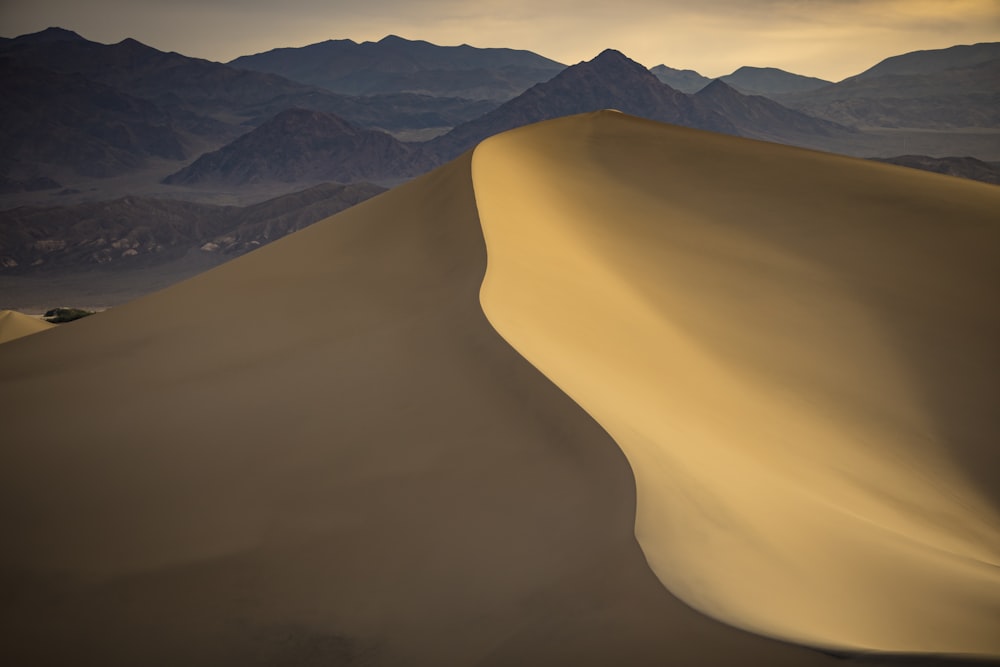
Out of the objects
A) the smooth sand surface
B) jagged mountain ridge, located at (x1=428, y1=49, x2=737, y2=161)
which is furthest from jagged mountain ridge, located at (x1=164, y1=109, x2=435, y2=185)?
the smooth sand surface

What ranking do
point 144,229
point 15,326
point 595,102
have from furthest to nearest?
point 595,102 → point 144,229 → point 15,326

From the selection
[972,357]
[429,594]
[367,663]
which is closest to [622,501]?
[429,594]

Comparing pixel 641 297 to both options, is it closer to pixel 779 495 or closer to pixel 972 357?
pixel 972 357

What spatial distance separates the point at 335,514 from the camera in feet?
19.8

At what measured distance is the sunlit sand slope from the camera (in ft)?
15.6

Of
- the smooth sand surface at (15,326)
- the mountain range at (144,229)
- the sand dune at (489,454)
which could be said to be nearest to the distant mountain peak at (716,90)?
the mountain range at (144,229)

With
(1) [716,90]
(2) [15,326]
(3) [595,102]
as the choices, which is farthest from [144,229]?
(1) [716,90]

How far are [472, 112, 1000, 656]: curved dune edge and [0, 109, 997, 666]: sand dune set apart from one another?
0.05 m

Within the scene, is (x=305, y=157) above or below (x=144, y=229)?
above

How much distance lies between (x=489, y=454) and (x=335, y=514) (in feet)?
4.21

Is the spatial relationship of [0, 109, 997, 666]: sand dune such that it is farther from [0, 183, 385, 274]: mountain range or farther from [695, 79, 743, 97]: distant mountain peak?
[695, 79, 743, 97]: distant mountain peak

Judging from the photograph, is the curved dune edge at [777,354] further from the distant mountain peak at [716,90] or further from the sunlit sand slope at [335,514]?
the distant mountain peak at [716,90]

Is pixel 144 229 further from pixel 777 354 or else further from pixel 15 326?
pixel 777 354

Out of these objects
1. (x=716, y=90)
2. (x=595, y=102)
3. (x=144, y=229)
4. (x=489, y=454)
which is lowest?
(x=144, y=229)
